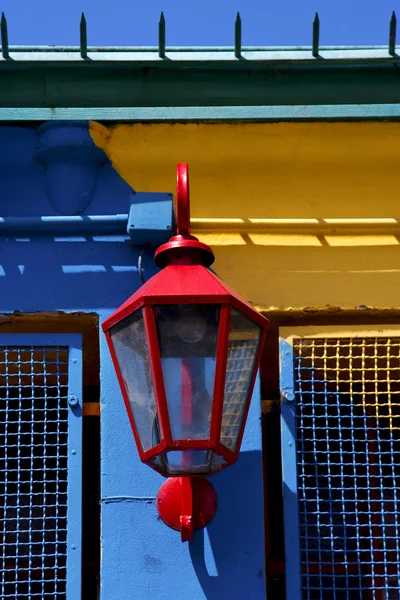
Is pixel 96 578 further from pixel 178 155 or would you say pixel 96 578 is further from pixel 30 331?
pixel 178 155

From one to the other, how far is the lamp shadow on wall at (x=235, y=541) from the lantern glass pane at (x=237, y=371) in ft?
1.88

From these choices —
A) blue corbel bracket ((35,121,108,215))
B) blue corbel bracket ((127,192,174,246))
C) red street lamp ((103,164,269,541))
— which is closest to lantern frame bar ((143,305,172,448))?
red street lamp ((103,164,269,541))

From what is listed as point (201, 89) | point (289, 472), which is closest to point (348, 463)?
point (289, 472)

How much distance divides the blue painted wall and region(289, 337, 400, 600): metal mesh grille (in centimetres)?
22

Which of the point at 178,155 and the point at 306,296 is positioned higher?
the point at 178,155

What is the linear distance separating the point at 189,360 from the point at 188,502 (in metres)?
0.64

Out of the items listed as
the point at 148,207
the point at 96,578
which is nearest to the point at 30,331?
the point at 148,207

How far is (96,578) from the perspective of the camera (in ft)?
13.7

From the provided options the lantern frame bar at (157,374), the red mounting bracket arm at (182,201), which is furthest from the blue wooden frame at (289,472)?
the lantern frame bar at (157,374)

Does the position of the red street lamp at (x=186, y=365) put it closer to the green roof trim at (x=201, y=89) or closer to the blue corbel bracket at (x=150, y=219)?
the blue corbel bracket at (x=150, y=219)

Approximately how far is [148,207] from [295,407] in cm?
99

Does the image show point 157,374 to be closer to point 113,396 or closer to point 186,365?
point 186,365

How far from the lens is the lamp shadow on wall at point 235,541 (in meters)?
3.45

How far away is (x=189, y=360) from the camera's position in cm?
294
